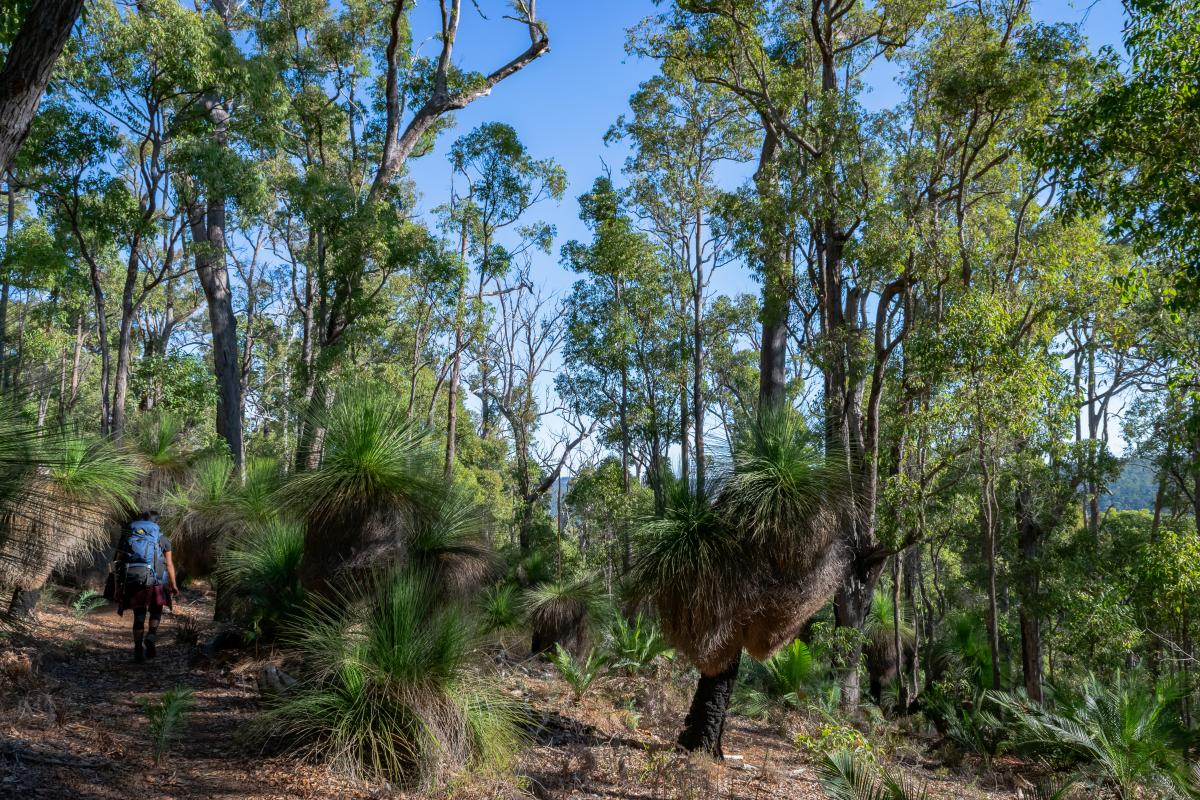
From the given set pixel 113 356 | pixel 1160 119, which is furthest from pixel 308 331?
pixel 113 356

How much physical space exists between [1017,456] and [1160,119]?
728 cm

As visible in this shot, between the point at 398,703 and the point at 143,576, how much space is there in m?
4.14

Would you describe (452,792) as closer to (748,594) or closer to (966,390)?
(748,594)

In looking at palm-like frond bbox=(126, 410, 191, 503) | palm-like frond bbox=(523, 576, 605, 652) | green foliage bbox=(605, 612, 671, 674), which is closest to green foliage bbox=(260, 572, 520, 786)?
green foliage bbox=(605, 612, 671, 674)

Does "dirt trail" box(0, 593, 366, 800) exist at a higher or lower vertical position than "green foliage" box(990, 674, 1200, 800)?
higher

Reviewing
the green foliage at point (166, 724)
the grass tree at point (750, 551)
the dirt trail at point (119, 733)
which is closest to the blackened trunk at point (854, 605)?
the grass tree at point (750, 551)

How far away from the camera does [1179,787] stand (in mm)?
7312

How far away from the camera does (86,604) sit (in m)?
10.5

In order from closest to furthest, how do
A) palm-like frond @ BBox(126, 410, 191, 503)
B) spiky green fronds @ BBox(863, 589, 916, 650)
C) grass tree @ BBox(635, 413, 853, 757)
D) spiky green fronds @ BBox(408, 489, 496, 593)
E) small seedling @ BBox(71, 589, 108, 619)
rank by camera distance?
grass tree @ BBox(635, 413, 853, 757), spiky green fronds @ BBox(408, 489, 496, 593), small seedling @ BBox(71, 589, 108, 619), palm-like frond @ BBox(126, 410, 191, 503), spiky green fronds @ BBox(863, 589, 916, 650)

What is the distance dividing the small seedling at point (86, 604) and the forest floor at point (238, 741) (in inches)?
3.8

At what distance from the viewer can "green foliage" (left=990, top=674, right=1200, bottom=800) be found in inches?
304

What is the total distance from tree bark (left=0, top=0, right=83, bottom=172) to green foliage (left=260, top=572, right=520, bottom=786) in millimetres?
3571

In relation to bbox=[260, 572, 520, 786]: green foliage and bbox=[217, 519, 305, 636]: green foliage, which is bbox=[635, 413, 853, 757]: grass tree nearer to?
bbox=[260, 572, 520, 786]: green foliage

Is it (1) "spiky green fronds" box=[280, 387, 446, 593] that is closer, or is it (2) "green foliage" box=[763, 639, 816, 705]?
(1) "spiky green fronds" box=[280, 387, 446, 593]
